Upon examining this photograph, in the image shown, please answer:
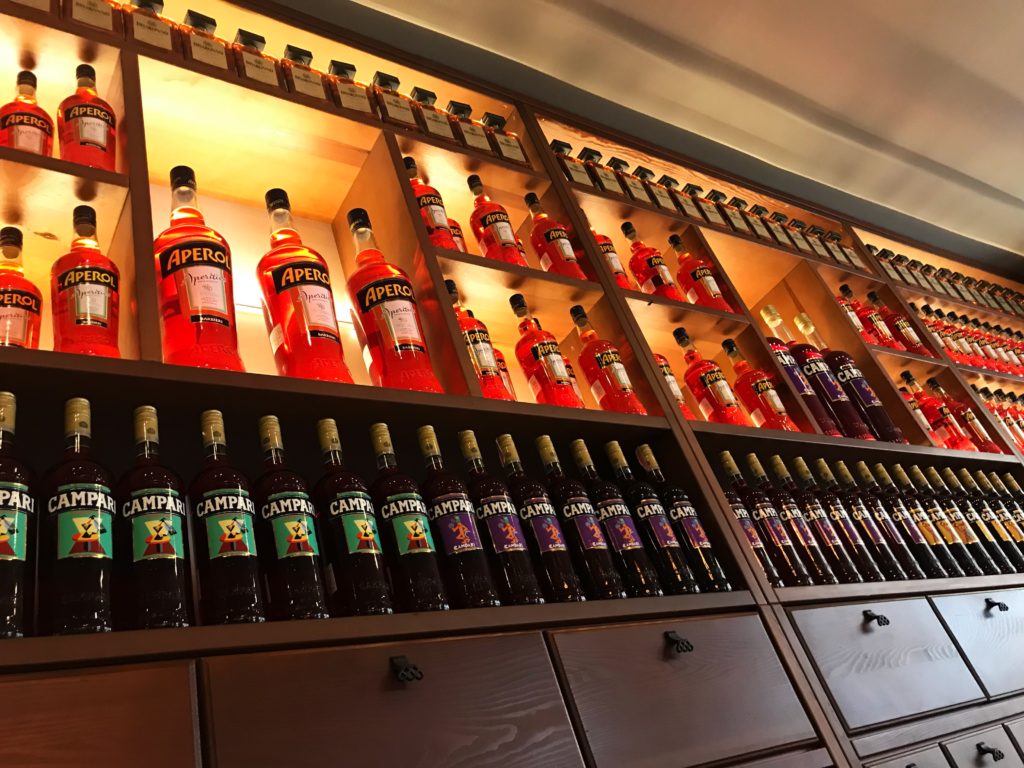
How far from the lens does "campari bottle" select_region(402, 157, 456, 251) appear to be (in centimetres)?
177

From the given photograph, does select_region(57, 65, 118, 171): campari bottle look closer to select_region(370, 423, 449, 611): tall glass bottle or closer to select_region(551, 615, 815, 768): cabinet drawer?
select_region(370, 423, 449, 611): tall glass bottle

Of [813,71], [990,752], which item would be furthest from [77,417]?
[813,71]

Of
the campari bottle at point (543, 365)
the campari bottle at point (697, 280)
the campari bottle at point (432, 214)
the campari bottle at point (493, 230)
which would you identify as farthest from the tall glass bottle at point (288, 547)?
the campari bottle at point (697, 280)

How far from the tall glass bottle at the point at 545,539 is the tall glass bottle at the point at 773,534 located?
56 centimetres

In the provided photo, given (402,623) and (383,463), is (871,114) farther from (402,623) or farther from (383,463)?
(402,623)

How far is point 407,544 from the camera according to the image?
3.85 ft

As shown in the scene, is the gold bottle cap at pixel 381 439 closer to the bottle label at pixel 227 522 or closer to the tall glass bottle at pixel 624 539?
the bottle label at pixel 227 522

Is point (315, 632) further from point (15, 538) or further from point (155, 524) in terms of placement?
point (15, 538)

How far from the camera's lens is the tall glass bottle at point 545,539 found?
4.29 ft

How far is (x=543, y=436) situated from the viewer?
60.3 inches

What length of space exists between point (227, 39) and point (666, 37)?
55.3 inches

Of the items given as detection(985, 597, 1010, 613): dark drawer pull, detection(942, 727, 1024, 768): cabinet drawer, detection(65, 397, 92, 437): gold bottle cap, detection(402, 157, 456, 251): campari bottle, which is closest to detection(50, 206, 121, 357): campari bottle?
detection(65, 397, 92, 437): gold bottle cap

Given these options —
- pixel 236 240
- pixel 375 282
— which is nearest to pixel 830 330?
pixel 375 282

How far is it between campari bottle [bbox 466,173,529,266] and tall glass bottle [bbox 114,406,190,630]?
1071 millimetres
